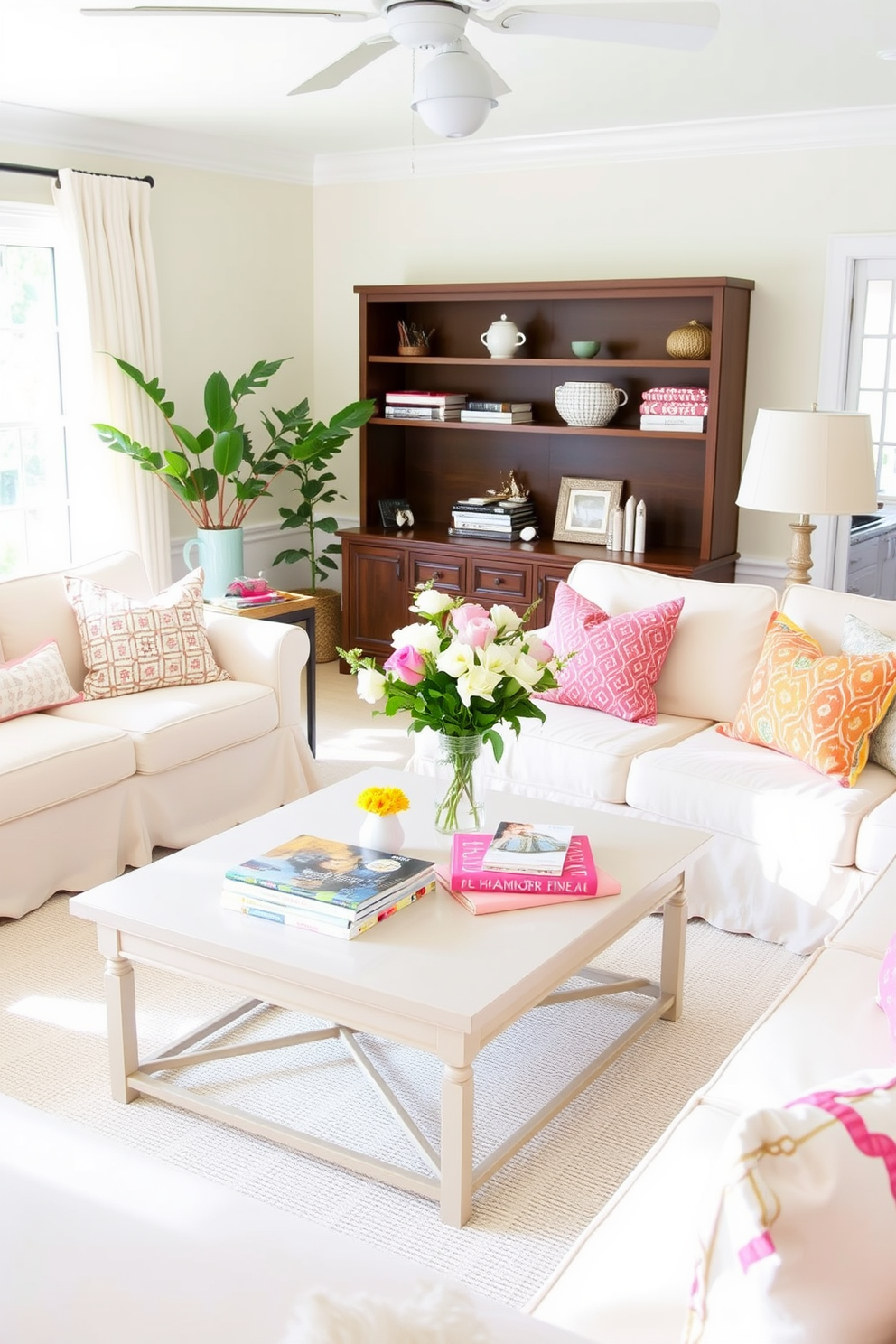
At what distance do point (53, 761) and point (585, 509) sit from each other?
10.3ft

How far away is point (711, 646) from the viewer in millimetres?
4031

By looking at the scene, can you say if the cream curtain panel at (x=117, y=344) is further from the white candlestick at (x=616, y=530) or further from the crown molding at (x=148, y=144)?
the white candlestick at (x=616, y=530)

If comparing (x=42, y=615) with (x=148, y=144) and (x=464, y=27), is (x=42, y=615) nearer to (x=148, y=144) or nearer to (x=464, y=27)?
(x=464, y=27)

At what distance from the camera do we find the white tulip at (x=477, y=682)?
2.69 metres

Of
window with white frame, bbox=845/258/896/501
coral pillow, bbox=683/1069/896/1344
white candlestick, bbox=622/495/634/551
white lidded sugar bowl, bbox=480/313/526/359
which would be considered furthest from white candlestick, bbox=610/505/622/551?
coral pillow, bbox=683/1069/896/1344

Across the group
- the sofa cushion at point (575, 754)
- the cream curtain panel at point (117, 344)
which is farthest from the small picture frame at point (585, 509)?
the sofa cushion at point (575, 754)

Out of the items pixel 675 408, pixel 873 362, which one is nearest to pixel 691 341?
pixel 675 408

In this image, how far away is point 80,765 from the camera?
367 centimetres

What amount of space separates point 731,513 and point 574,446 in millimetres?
881

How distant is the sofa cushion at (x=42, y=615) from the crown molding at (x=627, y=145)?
2.74m

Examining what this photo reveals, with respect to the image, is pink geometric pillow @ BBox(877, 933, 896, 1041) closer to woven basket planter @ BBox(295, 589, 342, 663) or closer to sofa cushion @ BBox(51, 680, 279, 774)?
sofa cushion @ BBox(51, 680, 279, 774)

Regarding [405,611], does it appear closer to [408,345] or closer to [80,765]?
[408,345]

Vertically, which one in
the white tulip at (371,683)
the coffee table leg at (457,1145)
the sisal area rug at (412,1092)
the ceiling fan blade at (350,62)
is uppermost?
the ceiling fan blade at (350,62)

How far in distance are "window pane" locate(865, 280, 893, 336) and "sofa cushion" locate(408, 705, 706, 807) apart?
224cm
